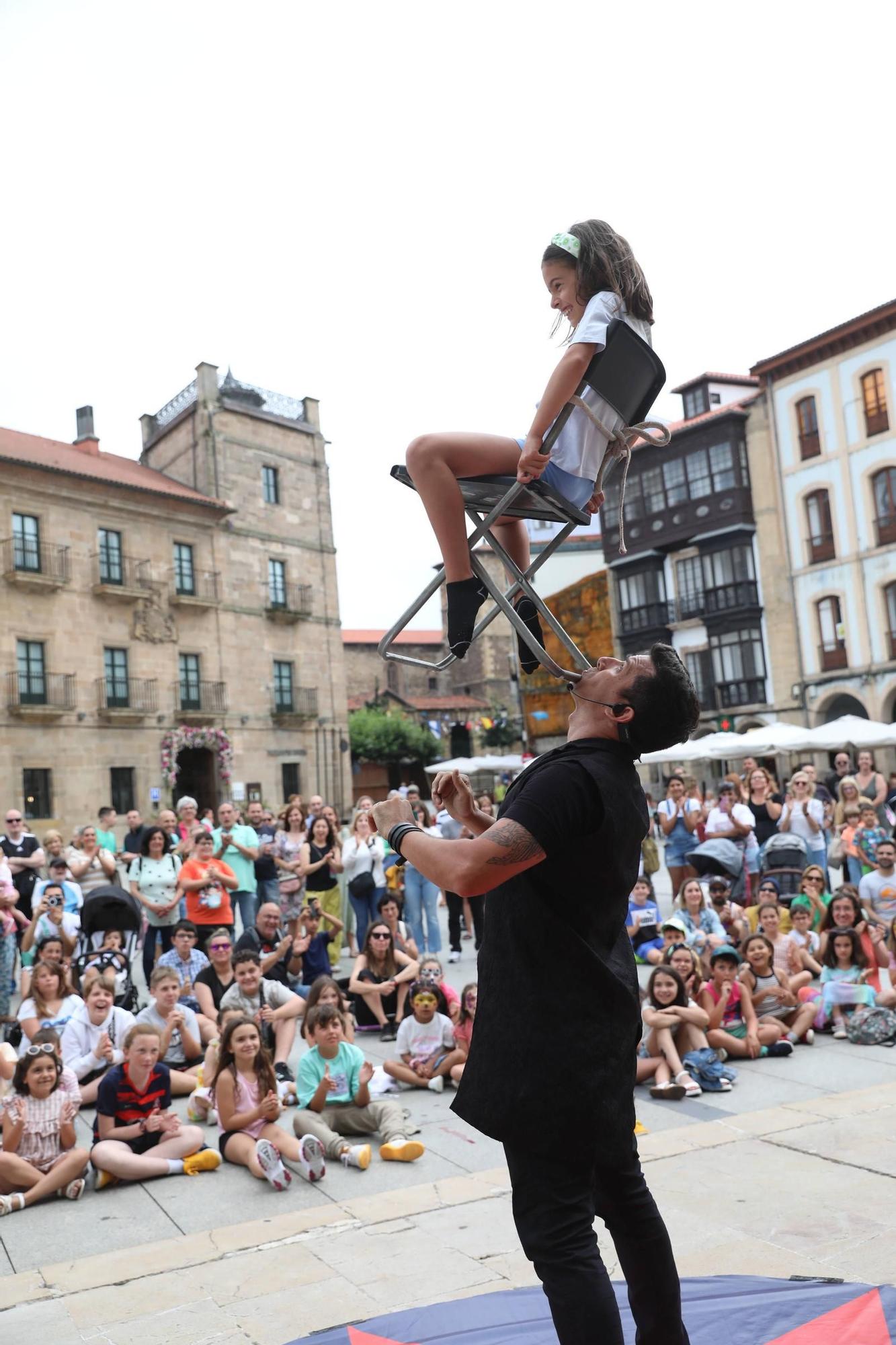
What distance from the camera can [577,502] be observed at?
2.81 meters

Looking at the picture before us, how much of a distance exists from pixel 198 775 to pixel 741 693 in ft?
56.5

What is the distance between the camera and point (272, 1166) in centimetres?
578

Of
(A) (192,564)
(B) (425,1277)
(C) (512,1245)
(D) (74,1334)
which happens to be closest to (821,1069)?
(C) (512,1245)

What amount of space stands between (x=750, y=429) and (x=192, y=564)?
1777cm

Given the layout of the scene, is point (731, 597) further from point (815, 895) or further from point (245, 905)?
point (245, 905)

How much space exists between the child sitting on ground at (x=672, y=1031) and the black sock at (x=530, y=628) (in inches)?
→ 200

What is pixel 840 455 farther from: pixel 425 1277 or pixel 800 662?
pixel 425 1277

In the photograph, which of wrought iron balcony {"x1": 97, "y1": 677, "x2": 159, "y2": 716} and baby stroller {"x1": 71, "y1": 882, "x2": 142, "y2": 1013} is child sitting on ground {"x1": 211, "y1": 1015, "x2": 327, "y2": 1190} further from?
wrought iron balcony {"x1": 97, "y1": 677, "x2": 159, "y2": 716}

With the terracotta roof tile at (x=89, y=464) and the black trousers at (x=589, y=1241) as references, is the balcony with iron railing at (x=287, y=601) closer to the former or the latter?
the terracotta roof tile at (x=89, y=464)

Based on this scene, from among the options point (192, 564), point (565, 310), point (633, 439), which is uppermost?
point (192, 564)

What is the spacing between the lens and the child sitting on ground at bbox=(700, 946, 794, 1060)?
7934 millimetres

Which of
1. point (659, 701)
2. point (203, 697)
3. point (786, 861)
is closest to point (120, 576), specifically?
point (203, 697)

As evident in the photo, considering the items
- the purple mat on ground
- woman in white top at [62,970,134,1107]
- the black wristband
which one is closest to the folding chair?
the black wristband

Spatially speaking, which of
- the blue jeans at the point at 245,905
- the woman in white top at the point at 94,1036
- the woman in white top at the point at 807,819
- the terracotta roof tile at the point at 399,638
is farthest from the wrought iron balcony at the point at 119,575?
the terracotta roof tile at the point at 399,638
